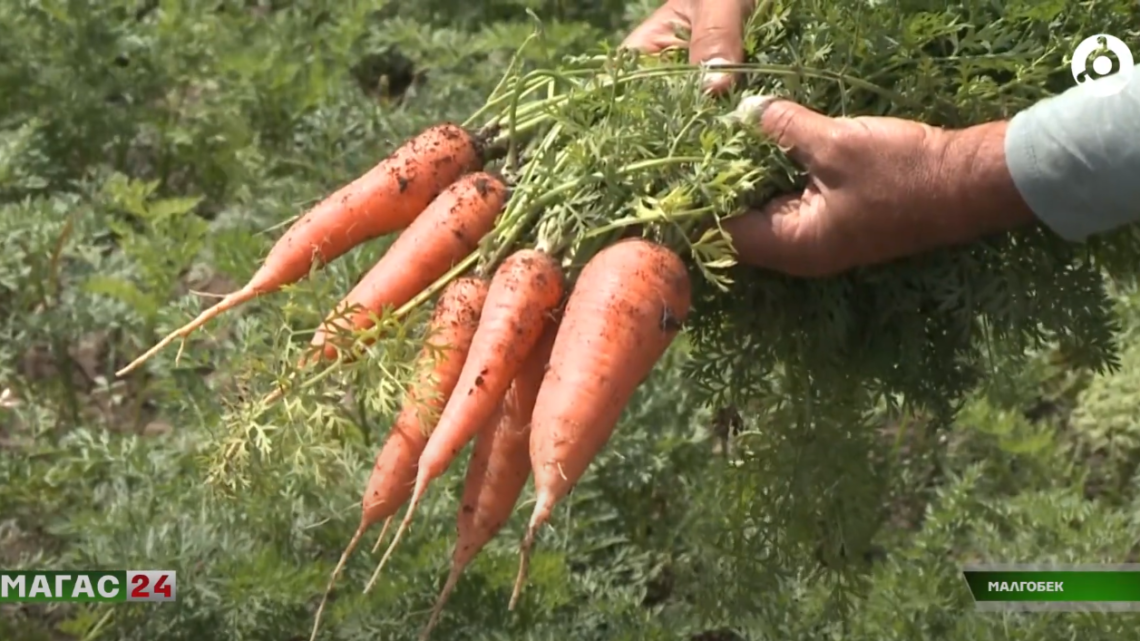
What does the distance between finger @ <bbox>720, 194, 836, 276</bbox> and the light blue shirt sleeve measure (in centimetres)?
19

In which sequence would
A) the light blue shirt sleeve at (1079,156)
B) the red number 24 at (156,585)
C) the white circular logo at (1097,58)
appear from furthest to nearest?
the red number 24 at (156,585) → the white circular logo at (1097,58) → the light blue shirt sleeve at (1079,156)

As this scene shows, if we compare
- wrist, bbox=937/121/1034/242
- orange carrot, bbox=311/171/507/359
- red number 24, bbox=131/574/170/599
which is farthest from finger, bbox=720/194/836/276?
red number 24, bbox=131/574/170/599

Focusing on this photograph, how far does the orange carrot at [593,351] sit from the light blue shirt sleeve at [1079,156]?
1.07 feet

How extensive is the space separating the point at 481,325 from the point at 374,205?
224 mm

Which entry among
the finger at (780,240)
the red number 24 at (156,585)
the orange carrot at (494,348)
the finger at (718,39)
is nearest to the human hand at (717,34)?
the finger at (718,39)

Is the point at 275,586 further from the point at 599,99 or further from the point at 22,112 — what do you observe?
the point at 22,112

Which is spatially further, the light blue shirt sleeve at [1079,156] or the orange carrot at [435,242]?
the orange carrot at [435,242]

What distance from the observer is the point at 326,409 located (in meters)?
1.14

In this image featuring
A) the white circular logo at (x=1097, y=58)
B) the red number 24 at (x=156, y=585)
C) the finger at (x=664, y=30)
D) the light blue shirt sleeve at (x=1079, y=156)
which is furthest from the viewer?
the red number 24 at (x=156, y=585)

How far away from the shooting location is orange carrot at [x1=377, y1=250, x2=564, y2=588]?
1.13 metres

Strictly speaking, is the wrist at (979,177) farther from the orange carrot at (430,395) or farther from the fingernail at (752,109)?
the orange carrot at (430,395)

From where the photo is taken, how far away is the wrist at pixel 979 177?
3.77 feet

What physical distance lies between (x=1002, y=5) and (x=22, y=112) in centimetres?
184

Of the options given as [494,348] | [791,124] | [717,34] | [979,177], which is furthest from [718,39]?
[494,348]
